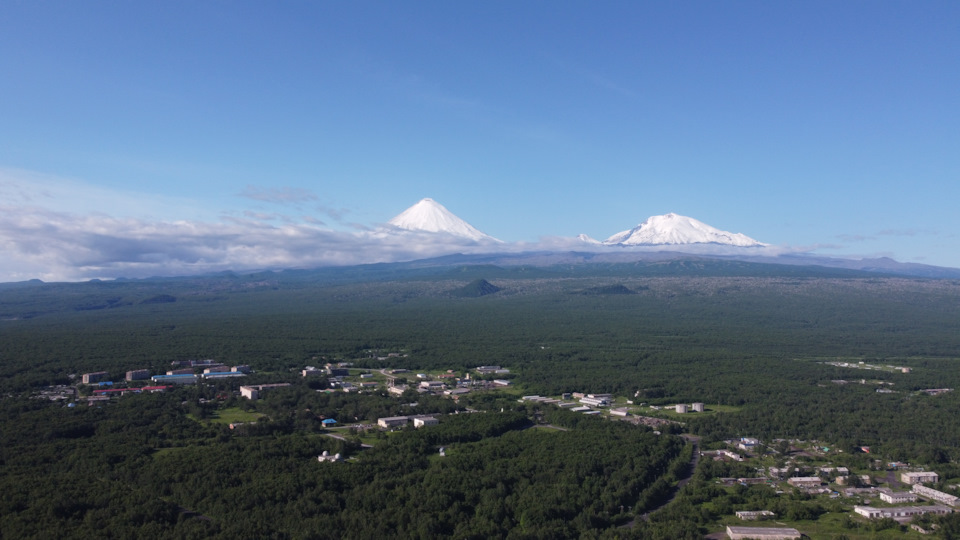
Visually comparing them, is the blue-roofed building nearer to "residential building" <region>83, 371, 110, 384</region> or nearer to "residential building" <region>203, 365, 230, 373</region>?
"residential building" <region>203, 365, 230, 373</region>

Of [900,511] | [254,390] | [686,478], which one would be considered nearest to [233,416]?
[254,390]

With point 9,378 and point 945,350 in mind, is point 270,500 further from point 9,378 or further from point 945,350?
point 945,350

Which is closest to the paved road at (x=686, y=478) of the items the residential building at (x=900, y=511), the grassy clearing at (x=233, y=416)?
the residential building at (x=900, y=511)

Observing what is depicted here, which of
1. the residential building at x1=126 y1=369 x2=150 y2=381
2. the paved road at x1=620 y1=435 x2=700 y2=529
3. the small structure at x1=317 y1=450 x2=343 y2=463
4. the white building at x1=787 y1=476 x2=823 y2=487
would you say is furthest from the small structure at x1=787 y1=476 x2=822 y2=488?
the residential building at x1=126 y1=369 x2=150 y2=381

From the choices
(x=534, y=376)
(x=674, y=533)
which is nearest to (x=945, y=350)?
(x=534, y=376)

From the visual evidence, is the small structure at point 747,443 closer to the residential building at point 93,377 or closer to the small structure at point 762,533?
the small structure at point 762,533

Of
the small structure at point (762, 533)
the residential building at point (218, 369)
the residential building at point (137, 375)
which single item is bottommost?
the small structure at point (762, 533)
